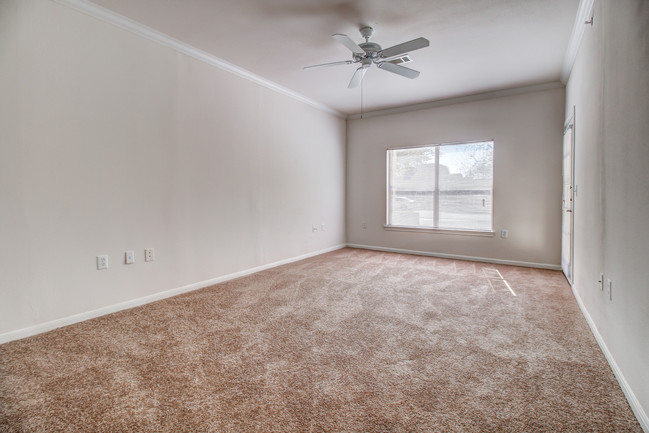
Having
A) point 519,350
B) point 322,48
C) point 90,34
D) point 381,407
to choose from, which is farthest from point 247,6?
point 519,350

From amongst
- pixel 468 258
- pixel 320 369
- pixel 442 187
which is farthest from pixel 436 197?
pixel 320 369

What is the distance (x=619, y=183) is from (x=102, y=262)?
12.6ft

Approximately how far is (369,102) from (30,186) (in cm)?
→ 457

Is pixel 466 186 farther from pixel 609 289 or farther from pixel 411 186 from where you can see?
pixel 609 289

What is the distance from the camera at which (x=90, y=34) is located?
2.69 m

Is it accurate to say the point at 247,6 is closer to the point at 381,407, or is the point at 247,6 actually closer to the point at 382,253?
the point at 381,407

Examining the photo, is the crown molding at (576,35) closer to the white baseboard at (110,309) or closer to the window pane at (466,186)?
the window pane at (466,186)

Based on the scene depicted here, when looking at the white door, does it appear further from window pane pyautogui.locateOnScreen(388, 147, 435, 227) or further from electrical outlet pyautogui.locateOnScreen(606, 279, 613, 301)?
window pane pyautogui.locateOnScreen(388, 147, 435, 227)

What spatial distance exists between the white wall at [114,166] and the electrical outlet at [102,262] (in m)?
0.04

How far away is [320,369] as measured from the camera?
1900mm

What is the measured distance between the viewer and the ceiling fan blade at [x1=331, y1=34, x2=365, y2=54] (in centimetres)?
263

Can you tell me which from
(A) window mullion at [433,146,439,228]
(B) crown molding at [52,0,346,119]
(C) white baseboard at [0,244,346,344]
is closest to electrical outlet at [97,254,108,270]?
(C) white baseboard at [0,244,346,344]

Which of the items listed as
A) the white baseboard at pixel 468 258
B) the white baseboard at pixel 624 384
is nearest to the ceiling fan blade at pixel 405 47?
the white baseboard at pixel 624 384

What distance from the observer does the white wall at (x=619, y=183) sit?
148cm
